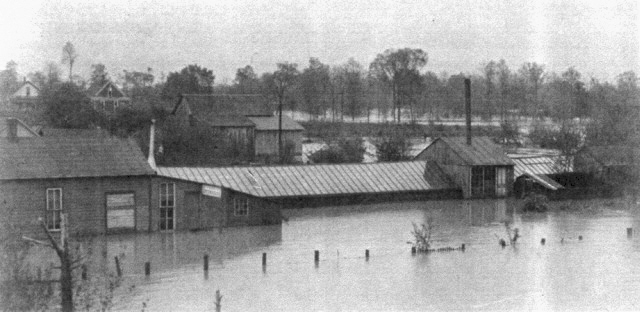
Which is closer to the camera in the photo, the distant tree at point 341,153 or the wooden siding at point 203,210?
the wooden siding at point 203,210

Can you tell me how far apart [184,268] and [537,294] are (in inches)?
388

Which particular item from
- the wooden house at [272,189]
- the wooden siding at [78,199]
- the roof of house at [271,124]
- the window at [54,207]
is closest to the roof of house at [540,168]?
the wooden house at [272,189]

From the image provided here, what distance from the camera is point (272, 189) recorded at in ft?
133

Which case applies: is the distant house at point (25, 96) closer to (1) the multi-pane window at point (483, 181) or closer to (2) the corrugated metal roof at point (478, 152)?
(2) the corrugated metal roof at point (478, 152)

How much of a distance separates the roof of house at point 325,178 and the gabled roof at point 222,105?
20.6 meters

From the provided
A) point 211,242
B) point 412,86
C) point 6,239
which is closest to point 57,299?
point 6,239

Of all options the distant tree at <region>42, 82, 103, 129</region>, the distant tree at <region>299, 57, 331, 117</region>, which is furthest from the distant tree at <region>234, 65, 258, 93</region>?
the distant tree at <region>42, 82, 103, 129</region>

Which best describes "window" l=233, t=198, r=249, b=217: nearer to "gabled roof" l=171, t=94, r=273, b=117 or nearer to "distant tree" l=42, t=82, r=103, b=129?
"distant tree" l=42, t=82, r=103, b=129

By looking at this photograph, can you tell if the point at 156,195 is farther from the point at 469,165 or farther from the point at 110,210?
the point at 469,165

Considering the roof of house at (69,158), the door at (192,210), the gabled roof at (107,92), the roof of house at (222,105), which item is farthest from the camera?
the gabled roof at (107,92)

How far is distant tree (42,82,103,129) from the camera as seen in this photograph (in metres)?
59.6

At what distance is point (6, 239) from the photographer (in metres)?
15.1

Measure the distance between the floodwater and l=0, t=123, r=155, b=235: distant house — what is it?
94cm

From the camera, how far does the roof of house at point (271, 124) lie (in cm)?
6259
